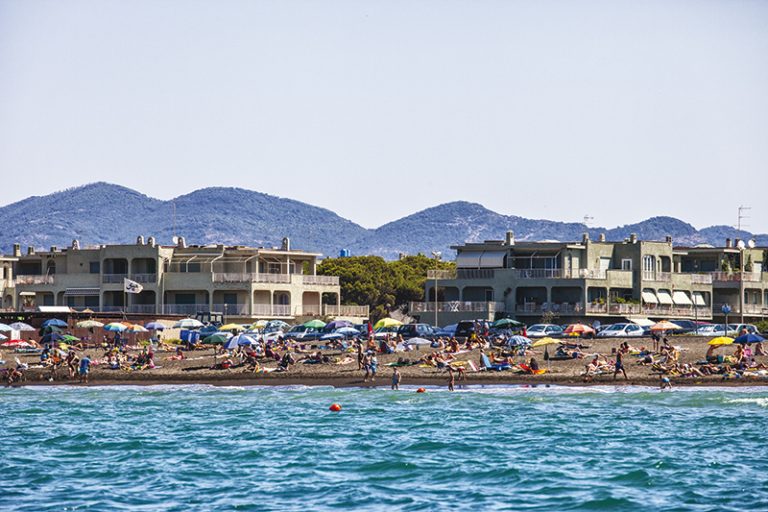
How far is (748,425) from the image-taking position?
142 ft

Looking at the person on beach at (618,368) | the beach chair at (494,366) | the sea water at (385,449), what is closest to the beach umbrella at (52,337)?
the sea water at (385,449)

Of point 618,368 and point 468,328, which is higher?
point 468,328

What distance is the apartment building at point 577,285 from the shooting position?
282ft

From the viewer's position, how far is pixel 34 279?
3819 inches

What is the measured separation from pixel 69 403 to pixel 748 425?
26.0m

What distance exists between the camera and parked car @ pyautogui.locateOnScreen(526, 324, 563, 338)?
7006cm

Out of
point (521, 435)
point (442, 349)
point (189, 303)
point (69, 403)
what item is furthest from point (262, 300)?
point (521, 435)

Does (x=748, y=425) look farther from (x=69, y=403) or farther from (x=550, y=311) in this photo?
(x=550, y=311)

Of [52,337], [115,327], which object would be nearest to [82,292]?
[115,327]

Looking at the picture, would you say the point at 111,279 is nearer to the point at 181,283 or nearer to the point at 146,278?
the point at 146,278

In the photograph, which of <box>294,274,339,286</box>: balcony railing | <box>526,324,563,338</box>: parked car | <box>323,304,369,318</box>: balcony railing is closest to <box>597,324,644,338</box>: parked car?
<box>526,324,563,338</box>: parked car

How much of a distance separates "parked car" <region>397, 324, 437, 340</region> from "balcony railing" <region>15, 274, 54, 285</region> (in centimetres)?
3324

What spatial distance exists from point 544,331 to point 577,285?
15.3 meters

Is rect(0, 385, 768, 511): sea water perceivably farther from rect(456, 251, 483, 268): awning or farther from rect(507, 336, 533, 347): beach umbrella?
rect(456, 251, 483, 268): awning
